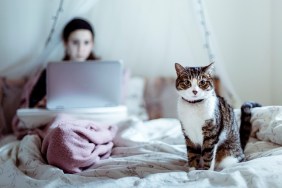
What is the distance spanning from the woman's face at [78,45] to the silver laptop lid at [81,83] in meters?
0.50

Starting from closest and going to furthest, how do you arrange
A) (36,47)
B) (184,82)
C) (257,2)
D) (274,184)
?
(274,184) → (184,82) → (36,47) → (257,2)

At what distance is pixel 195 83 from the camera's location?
100 centimetres

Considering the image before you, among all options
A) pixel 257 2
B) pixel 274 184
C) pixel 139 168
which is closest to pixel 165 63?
pixel 257 2

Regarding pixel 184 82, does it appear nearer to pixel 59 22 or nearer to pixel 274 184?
pixel 274 184

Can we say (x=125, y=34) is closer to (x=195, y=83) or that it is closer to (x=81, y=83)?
(x=81, y=83)

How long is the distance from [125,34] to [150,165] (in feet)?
3.93

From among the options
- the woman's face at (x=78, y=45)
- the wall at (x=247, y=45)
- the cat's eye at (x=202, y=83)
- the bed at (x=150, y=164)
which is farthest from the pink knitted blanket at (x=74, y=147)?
the wall at (x=247, y=45)

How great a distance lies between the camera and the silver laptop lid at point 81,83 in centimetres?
143

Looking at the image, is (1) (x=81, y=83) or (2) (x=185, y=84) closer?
(2) (x=185, y=84)

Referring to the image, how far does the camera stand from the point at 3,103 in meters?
1.89

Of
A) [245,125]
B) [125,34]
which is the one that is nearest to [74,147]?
[245,125]

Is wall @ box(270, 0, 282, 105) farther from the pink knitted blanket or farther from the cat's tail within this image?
the pink knitted blanket

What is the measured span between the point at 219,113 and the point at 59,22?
1.13 metres

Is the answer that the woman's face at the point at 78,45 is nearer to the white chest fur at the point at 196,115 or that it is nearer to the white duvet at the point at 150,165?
the white duvet at the point at 150,165
